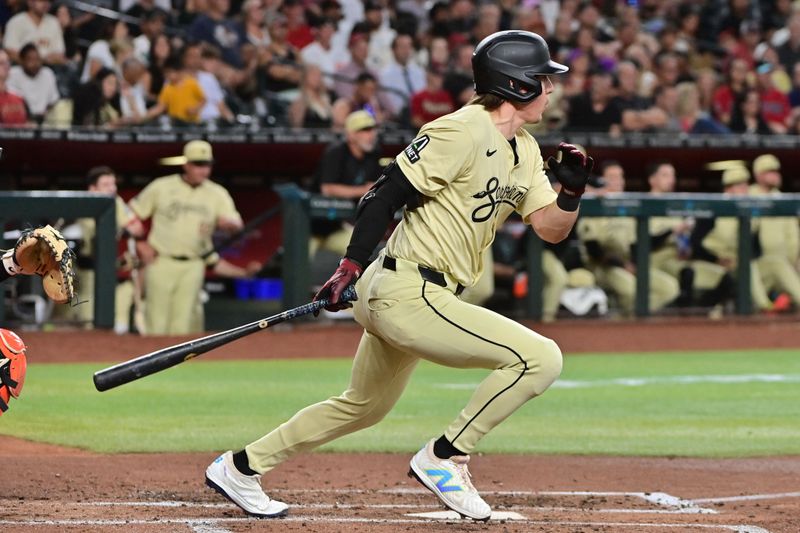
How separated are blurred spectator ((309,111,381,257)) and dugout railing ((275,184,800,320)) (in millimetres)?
116

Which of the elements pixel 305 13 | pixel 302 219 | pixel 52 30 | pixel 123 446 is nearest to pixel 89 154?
pixel 52 30

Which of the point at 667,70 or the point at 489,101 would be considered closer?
the point at 489,101

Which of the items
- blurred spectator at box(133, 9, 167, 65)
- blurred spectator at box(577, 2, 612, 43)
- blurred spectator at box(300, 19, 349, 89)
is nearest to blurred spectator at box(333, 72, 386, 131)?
blurred spectator at box(300, 19, 349, 89)

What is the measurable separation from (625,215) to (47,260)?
9.61 metres

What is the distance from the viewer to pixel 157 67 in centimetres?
1357

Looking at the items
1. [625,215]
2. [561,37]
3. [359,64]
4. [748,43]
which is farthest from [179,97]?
[748,43]

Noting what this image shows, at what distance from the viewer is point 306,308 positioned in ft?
16.5

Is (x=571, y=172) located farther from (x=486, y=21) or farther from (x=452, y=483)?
(x=486, y=21)

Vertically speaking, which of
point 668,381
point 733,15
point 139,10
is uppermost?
point 733,15

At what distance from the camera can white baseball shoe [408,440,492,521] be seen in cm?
493

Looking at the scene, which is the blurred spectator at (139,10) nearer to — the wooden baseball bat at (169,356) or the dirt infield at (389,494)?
the dirt infield at (389,494)

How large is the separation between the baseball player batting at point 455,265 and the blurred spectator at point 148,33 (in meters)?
9.40

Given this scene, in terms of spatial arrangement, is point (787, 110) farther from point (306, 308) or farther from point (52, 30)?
point (306, 308)

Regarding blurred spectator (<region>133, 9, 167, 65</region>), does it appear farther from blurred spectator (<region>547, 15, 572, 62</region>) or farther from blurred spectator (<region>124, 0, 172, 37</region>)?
blurred spectator (<region>547, 15, 572, 62</region>)
